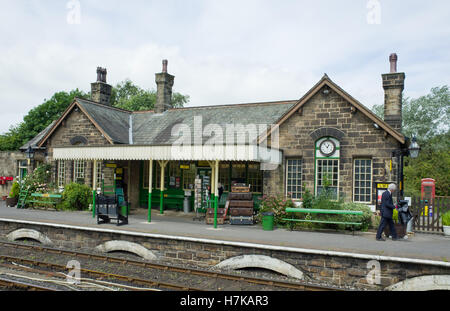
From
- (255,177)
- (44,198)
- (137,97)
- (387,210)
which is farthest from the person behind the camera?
(137,97)

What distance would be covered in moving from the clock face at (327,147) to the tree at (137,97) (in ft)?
97.9

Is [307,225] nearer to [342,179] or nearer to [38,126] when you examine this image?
[342,179]

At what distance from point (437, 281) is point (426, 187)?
1161 centimetres

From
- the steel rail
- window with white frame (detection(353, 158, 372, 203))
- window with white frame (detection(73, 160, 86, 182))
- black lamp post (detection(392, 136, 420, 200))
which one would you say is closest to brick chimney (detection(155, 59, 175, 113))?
window with white frame (detection(73, 160, 86, 182))

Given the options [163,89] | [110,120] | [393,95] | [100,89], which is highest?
[100,89]

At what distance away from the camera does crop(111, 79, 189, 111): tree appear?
40.4 metres

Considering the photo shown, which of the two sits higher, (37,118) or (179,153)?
(37,118)

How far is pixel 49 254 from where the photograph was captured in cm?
1104

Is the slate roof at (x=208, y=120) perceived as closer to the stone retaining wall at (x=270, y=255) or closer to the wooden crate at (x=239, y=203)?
the wooden crate at (x=239, y=203)

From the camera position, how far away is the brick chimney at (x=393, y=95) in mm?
13352

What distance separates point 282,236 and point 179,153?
4.42 meters

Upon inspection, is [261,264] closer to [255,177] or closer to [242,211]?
[242,211]

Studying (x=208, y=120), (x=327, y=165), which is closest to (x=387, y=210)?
(x=327, y=165)

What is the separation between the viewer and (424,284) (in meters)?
7.79
